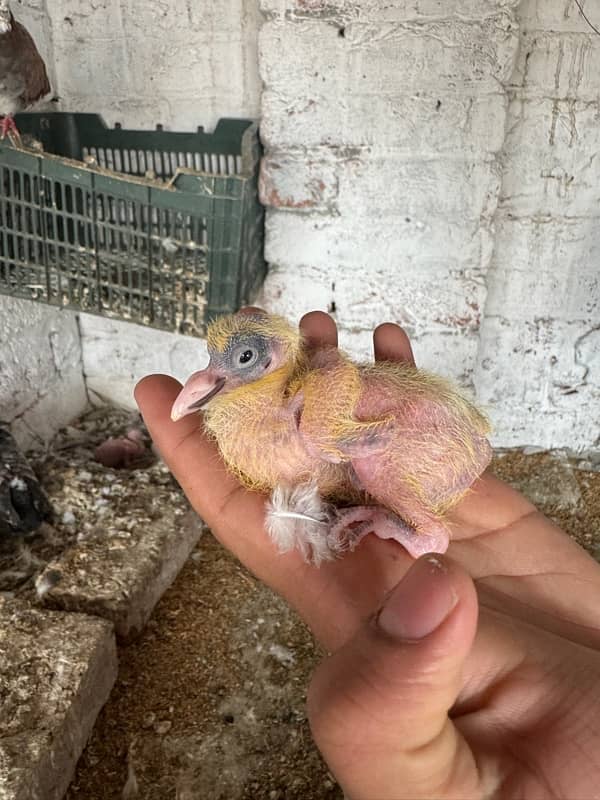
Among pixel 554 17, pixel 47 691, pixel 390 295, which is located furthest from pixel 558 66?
pixel 47 691

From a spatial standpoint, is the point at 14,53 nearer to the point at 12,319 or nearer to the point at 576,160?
the point at 12,319

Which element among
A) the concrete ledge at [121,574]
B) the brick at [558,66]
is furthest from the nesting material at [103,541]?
the brick at [558,66]

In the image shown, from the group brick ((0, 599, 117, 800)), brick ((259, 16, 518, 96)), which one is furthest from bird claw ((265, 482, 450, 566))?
brick ((259, 16, 518, 96))

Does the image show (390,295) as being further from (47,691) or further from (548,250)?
(47,691)

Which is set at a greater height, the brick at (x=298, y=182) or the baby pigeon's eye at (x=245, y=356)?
the brick at (x=298, y=182)

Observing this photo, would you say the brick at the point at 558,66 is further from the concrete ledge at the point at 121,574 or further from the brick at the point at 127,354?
the concrete ledge at the point at 121,574

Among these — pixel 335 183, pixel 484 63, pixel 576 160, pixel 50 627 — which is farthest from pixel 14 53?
pixel 576 160

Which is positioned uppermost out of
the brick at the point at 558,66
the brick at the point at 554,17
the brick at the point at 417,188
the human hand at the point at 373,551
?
the brick at the point at 554,17
